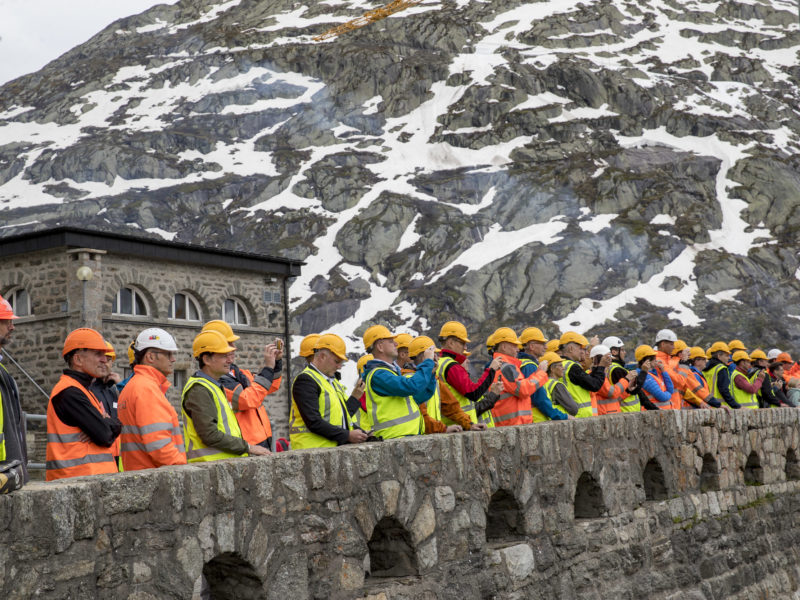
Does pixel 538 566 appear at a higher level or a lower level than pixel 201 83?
lower

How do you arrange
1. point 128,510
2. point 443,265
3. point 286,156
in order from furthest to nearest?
point 286,156 < point 443,265 < point 128,510

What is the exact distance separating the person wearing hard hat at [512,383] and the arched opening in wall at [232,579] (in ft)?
10.6

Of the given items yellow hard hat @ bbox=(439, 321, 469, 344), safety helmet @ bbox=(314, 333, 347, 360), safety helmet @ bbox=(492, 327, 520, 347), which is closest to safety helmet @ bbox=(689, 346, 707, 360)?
safety helmet @ bbox=(492, 327, 520, 347)

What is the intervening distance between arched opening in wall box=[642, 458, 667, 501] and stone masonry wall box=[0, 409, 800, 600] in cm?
1

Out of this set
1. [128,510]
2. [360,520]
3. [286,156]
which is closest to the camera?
[128,510]

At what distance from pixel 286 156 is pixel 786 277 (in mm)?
42769

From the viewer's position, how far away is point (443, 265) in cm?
6675

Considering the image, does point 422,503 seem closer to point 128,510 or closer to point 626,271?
point 128,510

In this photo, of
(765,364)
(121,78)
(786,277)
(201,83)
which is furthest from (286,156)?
(765,364)

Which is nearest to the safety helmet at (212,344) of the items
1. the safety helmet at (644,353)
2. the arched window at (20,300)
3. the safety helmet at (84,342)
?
the safety helmet at (84,342)

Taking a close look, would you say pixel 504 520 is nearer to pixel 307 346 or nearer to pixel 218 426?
pixel 307 346

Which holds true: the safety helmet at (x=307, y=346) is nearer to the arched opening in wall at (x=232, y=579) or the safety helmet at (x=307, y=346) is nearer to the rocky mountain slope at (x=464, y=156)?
the arched opening in wall at (x=232, y=579)

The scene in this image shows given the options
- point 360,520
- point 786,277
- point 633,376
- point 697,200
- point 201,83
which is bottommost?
point 360,520

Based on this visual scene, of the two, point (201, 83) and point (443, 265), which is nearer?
point (443, 265)
